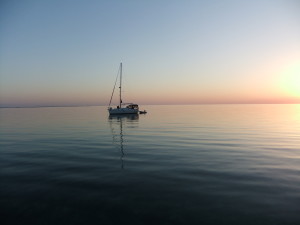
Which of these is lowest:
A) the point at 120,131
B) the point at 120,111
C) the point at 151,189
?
the point at 120,131

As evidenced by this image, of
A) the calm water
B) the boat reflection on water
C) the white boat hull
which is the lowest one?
the boat reflection on water

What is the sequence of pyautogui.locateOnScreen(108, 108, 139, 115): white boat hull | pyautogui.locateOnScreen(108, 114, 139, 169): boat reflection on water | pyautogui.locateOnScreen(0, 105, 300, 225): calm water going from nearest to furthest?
pyautogui.locateOnScreen(0, 105, 300, 225): calm water
pyautogui.locateOnScreen(108, 114, 139, 169): boat reflection on water
pyautogui.locateOnScreen(108, 108, 139, 115): white boat hull

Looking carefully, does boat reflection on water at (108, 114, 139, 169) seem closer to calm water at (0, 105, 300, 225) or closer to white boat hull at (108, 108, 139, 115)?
calm water at (0, 105, 300, 225)

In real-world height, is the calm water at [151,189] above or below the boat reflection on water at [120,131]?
above

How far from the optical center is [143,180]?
13148 millimetres

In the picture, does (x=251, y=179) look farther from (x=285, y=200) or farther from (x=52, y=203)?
(x=52, y=203)

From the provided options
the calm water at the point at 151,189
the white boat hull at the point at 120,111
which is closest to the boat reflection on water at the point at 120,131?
the calm water at the point at 151,189

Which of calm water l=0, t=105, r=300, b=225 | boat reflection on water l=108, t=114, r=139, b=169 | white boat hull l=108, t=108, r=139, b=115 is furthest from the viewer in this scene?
white boat hull l=108, t=108, r=139, b=115

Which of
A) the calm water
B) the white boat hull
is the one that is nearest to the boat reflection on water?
the calm water

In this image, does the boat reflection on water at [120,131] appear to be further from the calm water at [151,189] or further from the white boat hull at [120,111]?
the white boat hull at [120,111]

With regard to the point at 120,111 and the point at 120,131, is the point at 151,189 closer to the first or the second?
A: the point at 120,131

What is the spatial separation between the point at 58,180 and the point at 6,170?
4.99m

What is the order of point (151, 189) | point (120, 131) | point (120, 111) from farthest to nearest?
1. point (120, 111)
2. point (120, 131)
3. point (151, 189)

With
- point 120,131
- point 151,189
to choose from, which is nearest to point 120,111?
point 120,131
